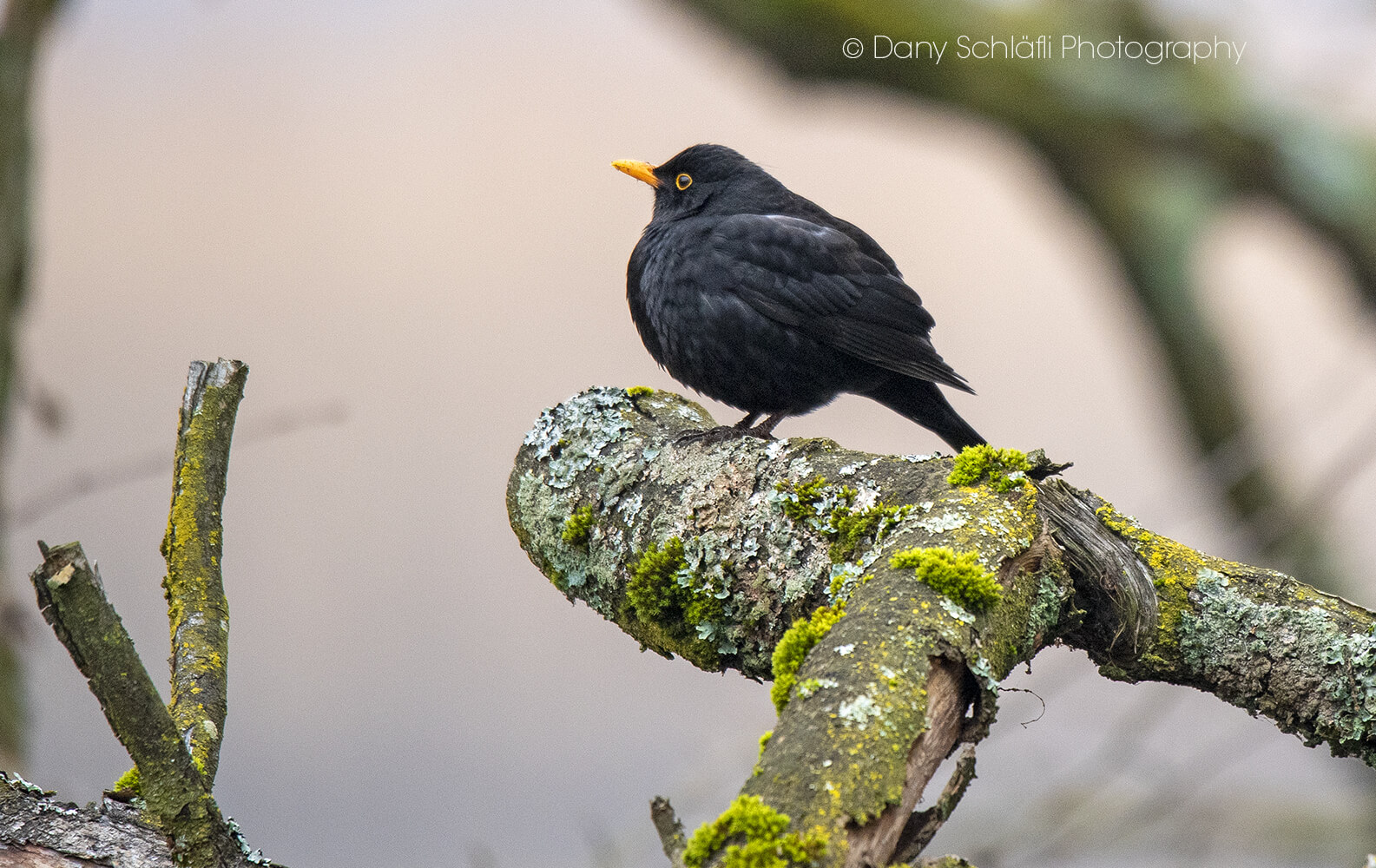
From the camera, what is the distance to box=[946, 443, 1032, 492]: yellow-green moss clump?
2.27 meters

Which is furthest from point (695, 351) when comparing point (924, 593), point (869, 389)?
point (924, 593)

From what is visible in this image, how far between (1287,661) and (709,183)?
282 cm

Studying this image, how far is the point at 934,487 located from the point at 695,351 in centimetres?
161

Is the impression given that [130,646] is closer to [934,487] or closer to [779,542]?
[779,542]

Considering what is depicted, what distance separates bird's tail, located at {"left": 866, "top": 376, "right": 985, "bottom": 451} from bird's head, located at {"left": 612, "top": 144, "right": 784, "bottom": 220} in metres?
0.86

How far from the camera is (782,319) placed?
3787 mm

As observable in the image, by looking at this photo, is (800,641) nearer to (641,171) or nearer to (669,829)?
(669,829)

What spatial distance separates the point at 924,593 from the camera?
1913mm

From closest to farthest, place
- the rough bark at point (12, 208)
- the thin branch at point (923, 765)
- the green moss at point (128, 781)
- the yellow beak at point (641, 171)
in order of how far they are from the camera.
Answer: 1. the thin branch at point (923, 765)
2. the green moss at point (128, 781)
3. the rough bark at point (12, 208)
4. the yellow beak at point (641, 171)

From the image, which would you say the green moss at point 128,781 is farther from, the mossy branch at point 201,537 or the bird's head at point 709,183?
the bird's head at point 709,183

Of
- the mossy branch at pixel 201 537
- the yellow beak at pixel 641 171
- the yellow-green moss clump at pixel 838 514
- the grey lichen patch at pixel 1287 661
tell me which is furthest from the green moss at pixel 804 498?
the yellow beak at pixel 641 171

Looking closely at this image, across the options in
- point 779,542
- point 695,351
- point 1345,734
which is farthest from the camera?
point 695,351

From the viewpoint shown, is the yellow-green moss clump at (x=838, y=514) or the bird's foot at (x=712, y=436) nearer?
the yellow-green moss clump at (x=838, y=514)

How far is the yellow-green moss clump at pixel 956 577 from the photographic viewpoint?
6.33ft
